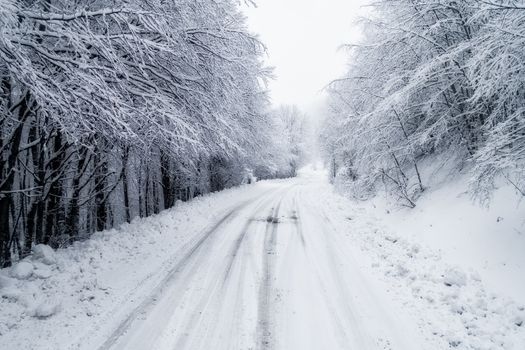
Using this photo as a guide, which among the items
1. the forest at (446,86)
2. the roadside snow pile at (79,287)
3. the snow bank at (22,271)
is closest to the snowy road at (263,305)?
the roadside snow pile at (79,287)

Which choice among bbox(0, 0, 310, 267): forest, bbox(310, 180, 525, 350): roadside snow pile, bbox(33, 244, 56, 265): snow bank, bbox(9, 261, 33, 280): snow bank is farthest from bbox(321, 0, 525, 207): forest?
bbox(9, 261, 33, 280): snow bank

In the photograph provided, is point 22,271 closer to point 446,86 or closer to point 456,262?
point 456,262

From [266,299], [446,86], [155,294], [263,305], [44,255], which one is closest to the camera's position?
[263,305]

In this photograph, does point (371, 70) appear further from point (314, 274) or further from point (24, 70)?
point (24, 70)

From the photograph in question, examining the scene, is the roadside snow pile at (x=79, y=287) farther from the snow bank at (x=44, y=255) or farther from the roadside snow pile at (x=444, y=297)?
the roadside snow pile at (x=444, y=297)

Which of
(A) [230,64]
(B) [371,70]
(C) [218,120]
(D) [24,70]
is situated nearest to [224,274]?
(C) [218,120]

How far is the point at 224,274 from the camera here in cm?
825

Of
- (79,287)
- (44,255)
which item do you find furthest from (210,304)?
(44,255)

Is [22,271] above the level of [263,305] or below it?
above

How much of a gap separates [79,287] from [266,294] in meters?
3.82

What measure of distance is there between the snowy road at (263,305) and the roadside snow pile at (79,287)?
15.3 inches

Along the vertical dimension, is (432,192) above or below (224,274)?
above

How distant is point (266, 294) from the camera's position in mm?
7113

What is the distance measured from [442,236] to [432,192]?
10.1ft
